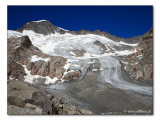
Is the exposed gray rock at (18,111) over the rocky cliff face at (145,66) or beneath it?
beneath

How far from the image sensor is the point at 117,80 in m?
14.0

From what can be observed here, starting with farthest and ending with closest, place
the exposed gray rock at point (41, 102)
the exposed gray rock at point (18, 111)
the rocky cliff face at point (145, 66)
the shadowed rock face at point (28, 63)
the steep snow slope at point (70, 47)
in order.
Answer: the steep snow slope at point (70, 47), the shadowed rock face at point (28, 63), the rocky cliff face at point (145, 66), the exposed gray rock at point (41, 102), the exposed gray rock at point (18, 111)

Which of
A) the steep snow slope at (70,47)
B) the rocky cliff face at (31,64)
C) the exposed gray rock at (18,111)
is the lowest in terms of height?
the exposed gray rock at (18,111)

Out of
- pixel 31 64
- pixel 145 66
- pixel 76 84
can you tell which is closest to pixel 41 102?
pixel 76 84

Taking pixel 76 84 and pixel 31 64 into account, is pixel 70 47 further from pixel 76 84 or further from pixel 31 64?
pixel 76 84

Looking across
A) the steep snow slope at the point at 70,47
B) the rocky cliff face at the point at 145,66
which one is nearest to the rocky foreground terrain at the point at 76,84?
the rocky cliff face at the point at 145,66

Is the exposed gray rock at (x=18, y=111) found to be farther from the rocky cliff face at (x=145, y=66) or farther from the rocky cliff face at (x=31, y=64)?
the rocky cliff face at (x=31, y=64)

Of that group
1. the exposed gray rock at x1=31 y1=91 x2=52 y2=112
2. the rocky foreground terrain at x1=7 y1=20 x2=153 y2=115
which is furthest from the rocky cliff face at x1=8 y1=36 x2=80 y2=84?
the exposed gray rock at x1=31 y1=91 x2=52 y2=112

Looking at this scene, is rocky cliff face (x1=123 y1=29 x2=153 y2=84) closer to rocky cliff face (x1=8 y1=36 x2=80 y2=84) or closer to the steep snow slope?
rocky cliff face (x1=8 y1=36 x2=80 y2=84)

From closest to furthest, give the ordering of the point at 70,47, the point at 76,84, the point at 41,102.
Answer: the point at 41,102, the point at 76,84, the point at 70,47

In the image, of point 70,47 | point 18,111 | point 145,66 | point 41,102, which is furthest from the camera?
point 70,47

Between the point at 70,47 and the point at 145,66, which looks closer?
the point at 145,66
